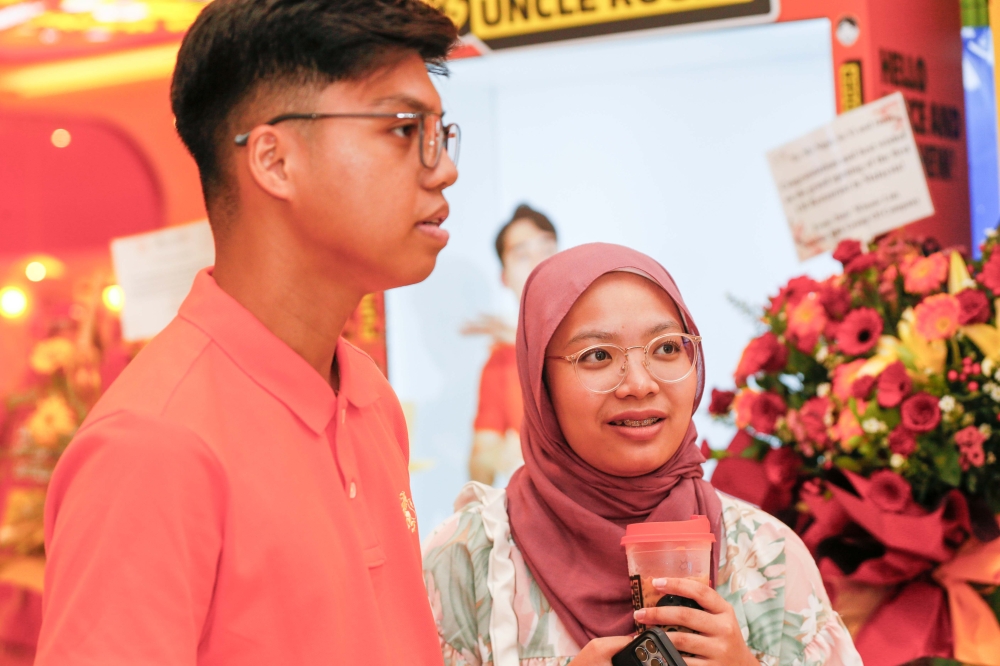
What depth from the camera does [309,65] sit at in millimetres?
1080

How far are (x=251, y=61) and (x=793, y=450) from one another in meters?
1.39

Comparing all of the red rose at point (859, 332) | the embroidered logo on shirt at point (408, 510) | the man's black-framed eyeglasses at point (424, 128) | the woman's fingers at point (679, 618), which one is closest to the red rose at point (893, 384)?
the red rose at point (859, 332)

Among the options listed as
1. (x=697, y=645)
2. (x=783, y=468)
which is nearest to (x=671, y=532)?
(x=697, y=645)

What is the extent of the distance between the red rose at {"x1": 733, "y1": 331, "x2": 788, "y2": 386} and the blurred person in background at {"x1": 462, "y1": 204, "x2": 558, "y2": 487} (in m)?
1.22

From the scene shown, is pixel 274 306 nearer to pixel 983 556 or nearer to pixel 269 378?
pixel 269 378

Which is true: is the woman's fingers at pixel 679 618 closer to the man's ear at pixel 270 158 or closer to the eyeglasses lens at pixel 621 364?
the eyeglasses lens at pixel 621 364

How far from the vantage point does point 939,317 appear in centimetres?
183

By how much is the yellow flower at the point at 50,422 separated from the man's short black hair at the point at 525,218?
1.53 metres

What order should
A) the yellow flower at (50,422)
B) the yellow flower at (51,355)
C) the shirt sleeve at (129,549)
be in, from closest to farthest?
the shirt sleeve at (129,549), the yellow flower at (50,422), the yellow flower at (51,355)

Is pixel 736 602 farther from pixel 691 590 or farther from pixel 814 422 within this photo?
pixel 814 422

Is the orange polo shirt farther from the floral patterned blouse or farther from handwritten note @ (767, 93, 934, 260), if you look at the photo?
handwritten note @ (767, 93, 934, 260)

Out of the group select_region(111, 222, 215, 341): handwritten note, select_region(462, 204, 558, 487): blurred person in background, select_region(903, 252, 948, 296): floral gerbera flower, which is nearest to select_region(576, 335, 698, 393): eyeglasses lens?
select_region(903, 252, 948, 296): floral gerbera flower

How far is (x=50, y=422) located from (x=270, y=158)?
2.66 meters

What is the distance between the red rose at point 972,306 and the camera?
181 centimetres
